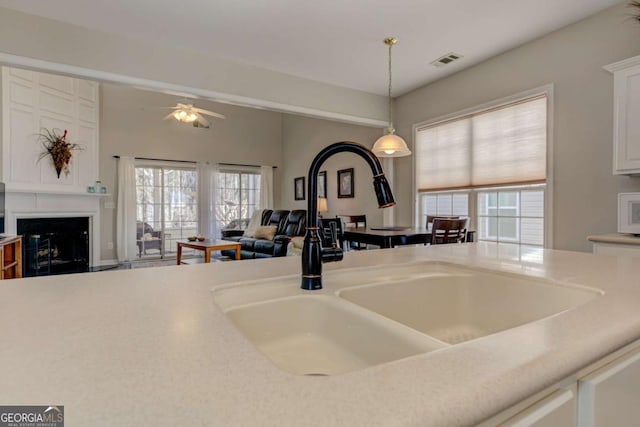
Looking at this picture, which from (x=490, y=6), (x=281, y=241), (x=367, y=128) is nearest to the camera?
(x=490, y=6)

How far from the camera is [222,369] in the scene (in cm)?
41

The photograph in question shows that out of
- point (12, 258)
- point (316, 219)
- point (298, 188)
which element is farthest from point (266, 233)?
point (316, 219)

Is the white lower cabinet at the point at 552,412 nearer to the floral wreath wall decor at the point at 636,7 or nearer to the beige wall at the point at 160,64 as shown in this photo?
the floral wreath wall decor at the point at 636,7

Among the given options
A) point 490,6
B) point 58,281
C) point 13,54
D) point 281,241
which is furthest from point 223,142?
point 58,281

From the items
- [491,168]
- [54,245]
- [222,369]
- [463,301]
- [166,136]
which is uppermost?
[166,136]

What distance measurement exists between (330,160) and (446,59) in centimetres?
300

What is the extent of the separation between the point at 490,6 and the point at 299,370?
10.6 feet

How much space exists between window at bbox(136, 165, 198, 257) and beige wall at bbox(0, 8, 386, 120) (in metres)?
3.51

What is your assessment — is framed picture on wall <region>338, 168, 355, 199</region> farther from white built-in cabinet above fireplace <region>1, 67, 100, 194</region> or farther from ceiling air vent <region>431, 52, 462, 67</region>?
white built-in cabinet above fireplace <region>1, 67, 100, 194</region>

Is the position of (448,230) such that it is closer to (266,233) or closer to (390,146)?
Result: (390,146)

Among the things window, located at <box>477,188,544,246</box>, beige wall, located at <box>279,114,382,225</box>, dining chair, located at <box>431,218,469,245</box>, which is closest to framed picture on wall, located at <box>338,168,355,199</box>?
beige wall, located at <box>279,114,382,225</box>

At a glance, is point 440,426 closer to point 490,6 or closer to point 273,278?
point 273,278

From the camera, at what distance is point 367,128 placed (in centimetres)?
554

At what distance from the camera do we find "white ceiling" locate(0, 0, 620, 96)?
2.74 meters
